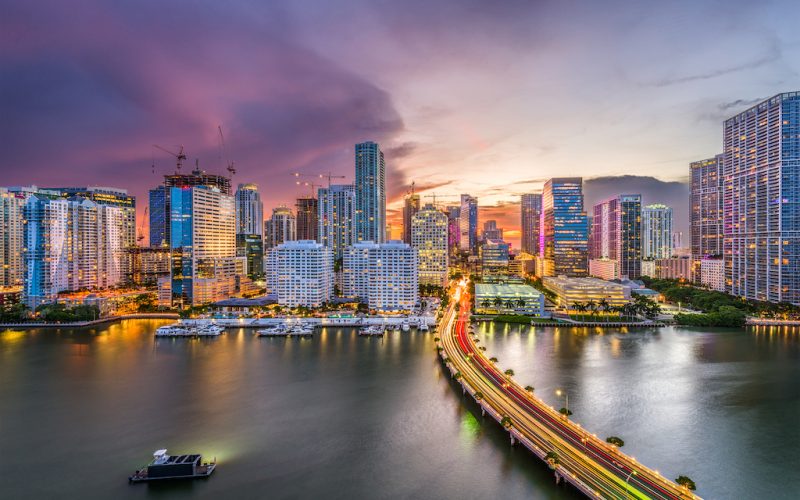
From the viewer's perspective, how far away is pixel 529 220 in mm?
158000

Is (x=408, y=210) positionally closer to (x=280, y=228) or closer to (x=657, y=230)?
(x=280, y=228)

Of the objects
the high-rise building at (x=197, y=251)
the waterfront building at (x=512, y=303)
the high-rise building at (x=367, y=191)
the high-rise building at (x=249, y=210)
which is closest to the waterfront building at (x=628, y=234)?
the waterfront building at (x=512, y=303)

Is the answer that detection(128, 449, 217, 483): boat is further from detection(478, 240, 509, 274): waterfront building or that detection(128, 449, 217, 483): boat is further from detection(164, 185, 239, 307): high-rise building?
detection(478, 240, 509, 274): waterfront building

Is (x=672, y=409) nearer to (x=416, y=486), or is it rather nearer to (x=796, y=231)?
(x=416, y=486)

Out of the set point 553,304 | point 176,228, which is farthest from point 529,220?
point 176,228

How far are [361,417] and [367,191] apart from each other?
233 feet

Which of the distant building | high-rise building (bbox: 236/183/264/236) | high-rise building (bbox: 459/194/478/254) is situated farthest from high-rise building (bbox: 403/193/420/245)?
the distant building

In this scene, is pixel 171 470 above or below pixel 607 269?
below

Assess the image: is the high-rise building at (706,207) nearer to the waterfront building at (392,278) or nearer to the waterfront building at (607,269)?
the waterfront building at (607,269)

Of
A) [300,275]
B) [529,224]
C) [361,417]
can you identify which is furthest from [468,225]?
[361,417]

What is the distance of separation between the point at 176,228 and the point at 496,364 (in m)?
47.3

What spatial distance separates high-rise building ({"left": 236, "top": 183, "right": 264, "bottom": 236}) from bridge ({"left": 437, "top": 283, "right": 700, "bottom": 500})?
107m

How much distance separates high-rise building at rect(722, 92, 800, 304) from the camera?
51938mm

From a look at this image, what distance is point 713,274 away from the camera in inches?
2682
